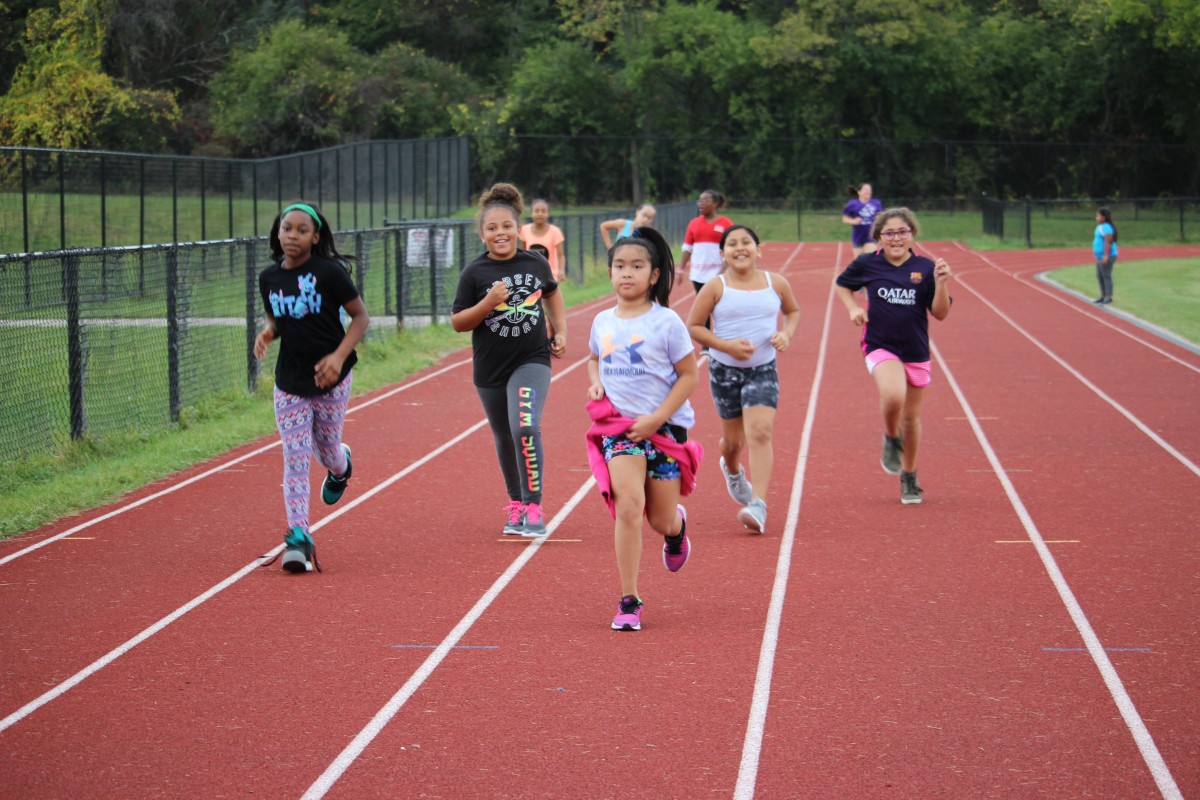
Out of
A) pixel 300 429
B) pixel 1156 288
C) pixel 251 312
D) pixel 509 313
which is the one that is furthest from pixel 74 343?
pixel 1156 288

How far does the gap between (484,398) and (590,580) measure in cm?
137

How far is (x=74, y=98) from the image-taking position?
159 ft

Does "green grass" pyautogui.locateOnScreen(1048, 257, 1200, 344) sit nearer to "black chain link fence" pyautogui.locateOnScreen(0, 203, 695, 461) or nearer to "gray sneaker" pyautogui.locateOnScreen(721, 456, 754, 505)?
"black chain link fence" pyautogui.locateOnScreen(0, 203, 695, 461)

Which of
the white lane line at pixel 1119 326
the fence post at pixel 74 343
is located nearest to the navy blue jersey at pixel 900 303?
the fence post at pixel 74 343

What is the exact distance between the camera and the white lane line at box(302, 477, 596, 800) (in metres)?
4.77

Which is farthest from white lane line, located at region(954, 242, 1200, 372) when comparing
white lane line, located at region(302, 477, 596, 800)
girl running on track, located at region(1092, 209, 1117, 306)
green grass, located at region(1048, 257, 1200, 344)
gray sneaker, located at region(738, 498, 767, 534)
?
white lane line, located at region(302, 477, 596, 800)

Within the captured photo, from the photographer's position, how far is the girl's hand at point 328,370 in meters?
7.33

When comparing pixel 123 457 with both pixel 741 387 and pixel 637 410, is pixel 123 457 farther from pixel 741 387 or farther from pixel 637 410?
pixel 637 410

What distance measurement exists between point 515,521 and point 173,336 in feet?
18.4

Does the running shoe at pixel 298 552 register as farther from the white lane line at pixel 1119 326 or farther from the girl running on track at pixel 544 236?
A: the white lane line at pixel 1119 326

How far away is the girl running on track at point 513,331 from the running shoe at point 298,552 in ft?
4.01

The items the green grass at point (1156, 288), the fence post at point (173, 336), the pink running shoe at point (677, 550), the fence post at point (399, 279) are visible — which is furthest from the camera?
the green grass at point (1156, 288)

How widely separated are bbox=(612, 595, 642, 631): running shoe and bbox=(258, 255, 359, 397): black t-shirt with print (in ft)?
6.57

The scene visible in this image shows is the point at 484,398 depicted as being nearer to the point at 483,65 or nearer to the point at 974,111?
the point at 974,111
